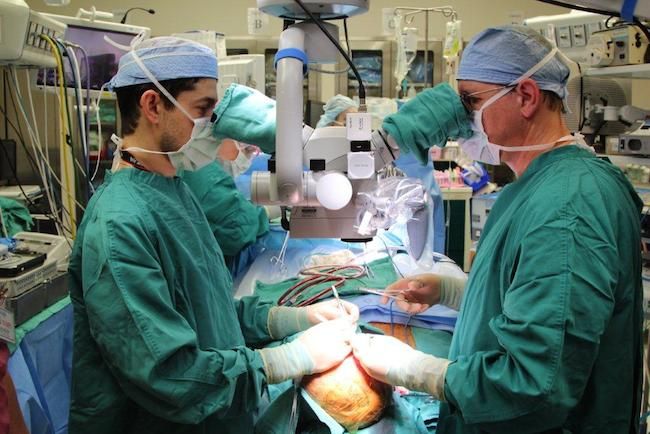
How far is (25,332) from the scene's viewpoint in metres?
1.82

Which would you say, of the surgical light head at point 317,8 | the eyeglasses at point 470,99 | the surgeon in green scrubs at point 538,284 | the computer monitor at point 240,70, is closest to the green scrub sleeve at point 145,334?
the surgeon in green scrubs at point 538,284

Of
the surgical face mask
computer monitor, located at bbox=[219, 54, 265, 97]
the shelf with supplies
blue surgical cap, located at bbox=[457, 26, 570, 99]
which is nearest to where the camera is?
blue surgical cap, located at bbox=[457, 26, 570, 99]

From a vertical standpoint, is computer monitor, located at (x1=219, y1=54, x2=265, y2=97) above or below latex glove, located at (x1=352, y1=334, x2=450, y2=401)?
above

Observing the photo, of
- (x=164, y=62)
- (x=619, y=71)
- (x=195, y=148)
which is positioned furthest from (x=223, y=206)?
(x=619, y=71)

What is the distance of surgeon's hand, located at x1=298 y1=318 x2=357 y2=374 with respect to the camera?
1.45 m

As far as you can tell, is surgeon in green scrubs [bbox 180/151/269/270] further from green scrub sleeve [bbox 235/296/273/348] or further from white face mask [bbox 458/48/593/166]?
white face mask [bbox 458/48/593/166]

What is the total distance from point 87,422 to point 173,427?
0.18 metres

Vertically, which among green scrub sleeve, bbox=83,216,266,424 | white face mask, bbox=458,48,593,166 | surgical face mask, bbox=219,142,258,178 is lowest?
green scrub sleeve, bbox=83,216,266,424

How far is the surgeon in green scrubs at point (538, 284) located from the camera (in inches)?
41.1

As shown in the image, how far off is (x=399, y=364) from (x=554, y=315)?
444 mm

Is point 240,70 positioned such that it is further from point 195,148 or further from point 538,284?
point 538,284

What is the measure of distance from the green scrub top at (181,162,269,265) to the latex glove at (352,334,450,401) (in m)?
1.57

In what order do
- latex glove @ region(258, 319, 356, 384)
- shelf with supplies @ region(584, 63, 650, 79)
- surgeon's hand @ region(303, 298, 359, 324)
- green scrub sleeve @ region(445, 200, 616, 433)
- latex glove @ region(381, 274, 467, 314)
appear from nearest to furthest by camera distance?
1. green scrub sleeve @ region(445, 200, 616, 433)
2. latex glove @ region(258, 319, 356, 384)
3. surgeon's hand @ region(303, 298, 359, 324)
4. latex glove @ region(381, 274, 467, 314)
5. shelf with supplies @ region(584, 63, 650, 79)

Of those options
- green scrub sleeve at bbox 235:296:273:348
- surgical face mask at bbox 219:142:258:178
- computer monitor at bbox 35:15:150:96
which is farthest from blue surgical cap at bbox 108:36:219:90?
computer monitor at bbox 35:15:150:96
